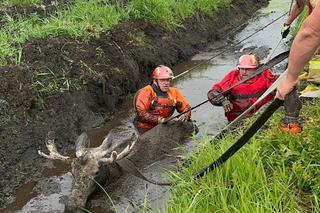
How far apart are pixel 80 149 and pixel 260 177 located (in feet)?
8.60

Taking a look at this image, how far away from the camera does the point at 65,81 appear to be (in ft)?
27.3

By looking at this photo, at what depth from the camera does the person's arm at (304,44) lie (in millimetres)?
2975

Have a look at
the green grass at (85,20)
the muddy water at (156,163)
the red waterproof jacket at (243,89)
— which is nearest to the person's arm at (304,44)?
the muddy water at (156,163)

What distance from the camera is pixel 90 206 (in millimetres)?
5930

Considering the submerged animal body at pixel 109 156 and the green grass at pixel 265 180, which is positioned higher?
the green grass at pixel 265 180

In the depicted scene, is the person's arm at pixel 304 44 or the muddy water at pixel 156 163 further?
the muddy water at pixel 156 163

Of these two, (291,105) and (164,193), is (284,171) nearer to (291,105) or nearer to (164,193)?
(291,105)

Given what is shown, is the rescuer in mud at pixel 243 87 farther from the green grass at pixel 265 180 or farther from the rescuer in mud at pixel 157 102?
the green grass at pixel 265 180

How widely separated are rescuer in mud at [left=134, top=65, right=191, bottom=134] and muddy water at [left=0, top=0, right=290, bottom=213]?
68cm

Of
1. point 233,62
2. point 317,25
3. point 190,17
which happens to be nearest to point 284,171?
point 317,25

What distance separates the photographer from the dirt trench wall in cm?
707

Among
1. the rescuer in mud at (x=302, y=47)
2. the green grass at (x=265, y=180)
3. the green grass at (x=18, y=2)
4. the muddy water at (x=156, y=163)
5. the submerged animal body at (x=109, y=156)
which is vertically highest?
the rescuer in mud at (x=302, y=47)

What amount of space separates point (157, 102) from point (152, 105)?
0.10 m

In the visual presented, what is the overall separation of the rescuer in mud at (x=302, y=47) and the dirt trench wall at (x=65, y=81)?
4.43 m
